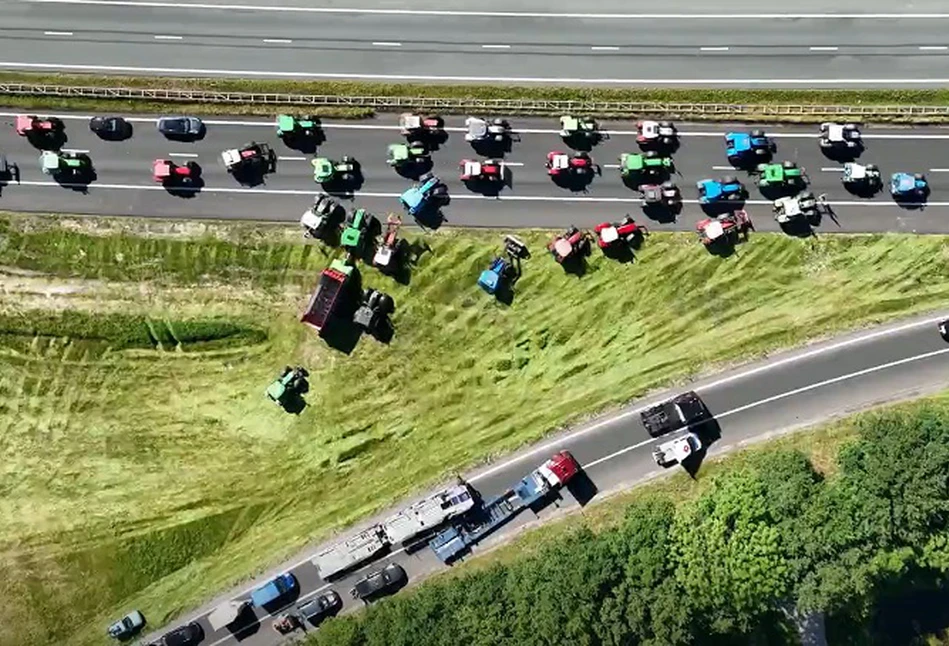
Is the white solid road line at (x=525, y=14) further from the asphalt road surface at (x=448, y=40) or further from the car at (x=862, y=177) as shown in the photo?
the car at (x=862, y=177)

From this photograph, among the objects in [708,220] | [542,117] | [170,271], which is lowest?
[708,220]

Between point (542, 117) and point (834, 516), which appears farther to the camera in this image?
point (542, 117)

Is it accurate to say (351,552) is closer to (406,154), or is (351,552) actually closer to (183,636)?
(183,636)

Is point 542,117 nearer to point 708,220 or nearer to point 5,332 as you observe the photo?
point 708,220

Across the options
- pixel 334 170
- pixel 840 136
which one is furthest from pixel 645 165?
pixel 334 170

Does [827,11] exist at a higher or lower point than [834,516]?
higher

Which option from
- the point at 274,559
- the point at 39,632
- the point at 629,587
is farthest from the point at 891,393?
the point at 39,632

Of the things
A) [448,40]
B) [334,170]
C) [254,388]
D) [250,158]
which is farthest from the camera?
[448,40]
